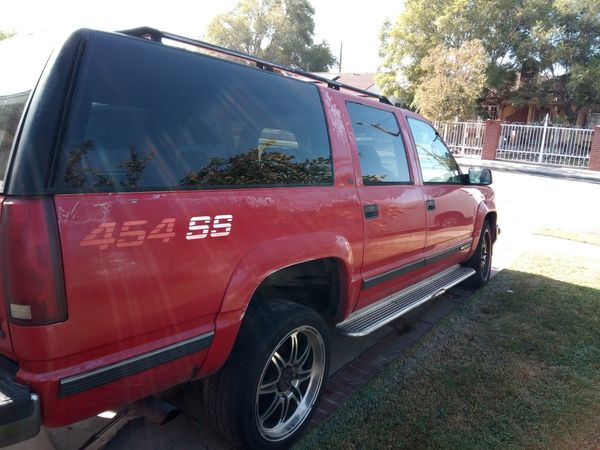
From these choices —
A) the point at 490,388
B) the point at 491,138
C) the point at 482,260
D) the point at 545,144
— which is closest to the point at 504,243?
the point at 482,260

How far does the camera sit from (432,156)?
14.1ft

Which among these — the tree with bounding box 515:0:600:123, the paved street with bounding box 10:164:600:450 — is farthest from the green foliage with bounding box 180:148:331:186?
the tree with bounding box 515:0:600:123

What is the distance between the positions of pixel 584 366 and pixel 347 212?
2.38 m

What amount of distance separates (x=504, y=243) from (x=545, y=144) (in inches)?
697

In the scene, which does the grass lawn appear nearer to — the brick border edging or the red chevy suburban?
the brick border edging

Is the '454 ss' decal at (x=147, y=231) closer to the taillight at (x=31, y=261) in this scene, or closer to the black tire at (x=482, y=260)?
the taillight at (x=31, y=261)

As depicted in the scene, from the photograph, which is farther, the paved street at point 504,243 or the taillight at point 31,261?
the paved street at point 504,243

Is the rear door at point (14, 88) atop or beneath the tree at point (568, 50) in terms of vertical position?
beneath

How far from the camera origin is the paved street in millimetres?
2596

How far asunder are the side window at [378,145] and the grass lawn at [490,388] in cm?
144

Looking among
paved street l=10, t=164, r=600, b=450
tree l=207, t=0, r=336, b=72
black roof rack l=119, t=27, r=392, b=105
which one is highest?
tree l=207, t=0, r=336, b=72

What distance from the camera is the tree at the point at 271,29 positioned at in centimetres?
3803

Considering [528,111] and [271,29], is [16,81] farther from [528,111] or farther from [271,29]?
[271,29]

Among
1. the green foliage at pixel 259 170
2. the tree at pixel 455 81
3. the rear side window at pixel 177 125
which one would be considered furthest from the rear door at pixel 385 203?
the tree at pixel 455 81
